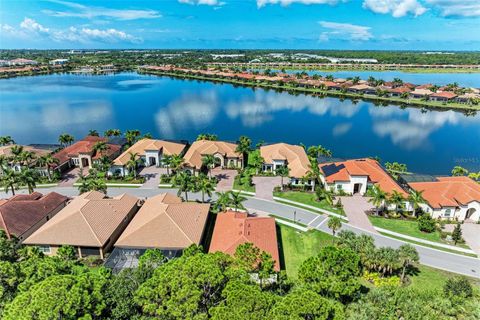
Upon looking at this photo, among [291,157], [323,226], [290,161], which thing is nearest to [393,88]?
[291,157]

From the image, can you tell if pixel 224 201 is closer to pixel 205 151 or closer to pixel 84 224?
pixel 84 224

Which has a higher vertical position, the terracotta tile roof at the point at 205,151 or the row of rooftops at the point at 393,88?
the row of rooftops at the point at 393,88

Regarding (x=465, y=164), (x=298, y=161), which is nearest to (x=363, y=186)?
(x=298, y=161)

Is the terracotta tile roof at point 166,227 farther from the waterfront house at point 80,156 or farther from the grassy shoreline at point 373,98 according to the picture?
the grassy shoreline at point 373,98

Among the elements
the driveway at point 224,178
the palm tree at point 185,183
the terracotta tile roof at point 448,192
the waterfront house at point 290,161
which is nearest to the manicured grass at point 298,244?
the palm tree at point 185,183

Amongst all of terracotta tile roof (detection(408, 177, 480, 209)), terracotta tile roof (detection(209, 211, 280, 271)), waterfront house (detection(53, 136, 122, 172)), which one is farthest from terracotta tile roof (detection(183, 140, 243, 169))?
terracotta tile roof (detection(408, 177, 480, 209))

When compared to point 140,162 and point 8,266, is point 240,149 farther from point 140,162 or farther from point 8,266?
point 8,266

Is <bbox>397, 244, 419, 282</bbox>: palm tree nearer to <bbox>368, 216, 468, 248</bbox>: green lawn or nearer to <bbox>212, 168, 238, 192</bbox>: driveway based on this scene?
<bbox>368, 216, 468, 248</bbox>: green lawn
